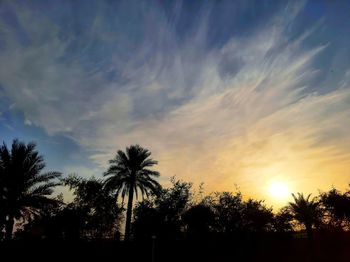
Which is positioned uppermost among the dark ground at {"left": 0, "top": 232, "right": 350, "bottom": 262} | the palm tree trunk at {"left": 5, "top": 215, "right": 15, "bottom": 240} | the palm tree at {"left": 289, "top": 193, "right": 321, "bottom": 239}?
the palm tree at {"left": 289, "top": 193, "right": 321, "bottom": 239}

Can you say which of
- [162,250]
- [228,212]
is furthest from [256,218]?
[162,250]

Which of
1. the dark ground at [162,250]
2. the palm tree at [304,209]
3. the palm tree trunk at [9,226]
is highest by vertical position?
the palm tree at [304,209]

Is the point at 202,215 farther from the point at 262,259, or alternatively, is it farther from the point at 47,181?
the point at 47,181

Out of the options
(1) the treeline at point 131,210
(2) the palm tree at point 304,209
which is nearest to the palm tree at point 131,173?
(1) the treeline at point 131,210

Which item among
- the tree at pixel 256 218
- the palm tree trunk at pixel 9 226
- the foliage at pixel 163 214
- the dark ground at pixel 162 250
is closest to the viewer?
the dark ground at pixel 162 250

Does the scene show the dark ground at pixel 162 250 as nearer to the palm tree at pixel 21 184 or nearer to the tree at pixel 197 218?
the palm tree at pixel 21 184

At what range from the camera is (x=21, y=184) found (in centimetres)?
2434

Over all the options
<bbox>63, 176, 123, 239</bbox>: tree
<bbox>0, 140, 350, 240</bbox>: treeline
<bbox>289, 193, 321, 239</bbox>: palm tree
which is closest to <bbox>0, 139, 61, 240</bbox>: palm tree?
<bbox>0, 140, 350, 240</bbox>: treeline

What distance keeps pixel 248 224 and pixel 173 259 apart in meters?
26.4

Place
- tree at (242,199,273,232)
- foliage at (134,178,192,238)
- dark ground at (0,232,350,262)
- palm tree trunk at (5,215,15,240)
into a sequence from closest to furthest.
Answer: dark ground at (0,232,350,262)
palm tree trunk at (5,215,15,240)
foliage at (134,178,192,238)
tree at (242,199,273,232)

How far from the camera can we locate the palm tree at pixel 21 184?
23.9 meters

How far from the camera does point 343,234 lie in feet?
97.0

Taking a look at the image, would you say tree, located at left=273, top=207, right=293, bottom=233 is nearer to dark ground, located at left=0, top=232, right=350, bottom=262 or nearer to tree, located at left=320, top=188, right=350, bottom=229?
tree, located at left=320, top=188, right=350, bottom=229

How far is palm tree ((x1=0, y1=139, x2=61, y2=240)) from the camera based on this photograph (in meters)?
23.9
